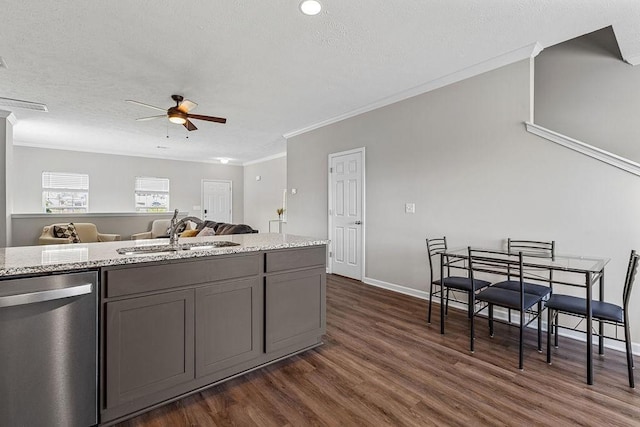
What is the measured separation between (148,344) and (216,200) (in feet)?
27.5

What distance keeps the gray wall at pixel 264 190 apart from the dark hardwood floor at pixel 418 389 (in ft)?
18.5

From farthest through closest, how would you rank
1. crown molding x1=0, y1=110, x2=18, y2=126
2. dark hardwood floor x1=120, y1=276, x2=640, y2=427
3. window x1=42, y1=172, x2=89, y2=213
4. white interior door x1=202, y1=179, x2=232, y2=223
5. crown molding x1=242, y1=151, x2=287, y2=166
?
white interior door x1=202, y1=179, x2=232, y2=223 → crown molding x1=242, y1=151, x2=287, y2=166 → window x1=42, y1=172, x2=89, y2=213 → crown molding x1=0, y1=110, x2=18, y2=126 → dark hardwood floor x1=120, y1=276, x2=640, y2=427

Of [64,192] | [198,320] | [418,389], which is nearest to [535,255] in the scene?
[418,389]

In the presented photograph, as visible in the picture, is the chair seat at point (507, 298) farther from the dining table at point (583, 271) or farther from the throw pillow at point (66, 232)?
the throw pillow at point (66, 232)

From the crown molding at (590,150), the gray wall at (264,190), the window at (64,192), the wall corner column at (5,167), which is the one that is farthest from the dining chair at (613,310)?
the window at (64,192)

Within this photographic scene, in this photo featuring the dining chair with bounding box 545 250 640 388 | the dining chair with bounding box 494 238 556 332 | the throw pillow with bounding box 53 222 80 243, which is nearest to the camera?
the dining chair with bounding box 545 250 640 388

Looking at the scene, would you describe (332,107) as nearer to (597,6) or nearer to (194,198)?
(597,6)

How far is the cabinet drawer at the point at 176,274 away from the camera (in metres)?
1.61

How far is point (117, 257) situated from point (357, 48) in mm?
2629

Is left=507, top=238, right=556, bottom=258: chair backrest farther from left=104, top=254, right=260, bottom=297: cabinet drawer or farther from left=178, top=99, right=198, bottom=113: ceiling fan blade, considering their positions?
left=178, top=99, right=198, bottom=113: ceiling fan blade

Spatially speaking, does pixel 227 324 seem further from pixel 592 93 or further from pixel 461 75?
pixel 592 93

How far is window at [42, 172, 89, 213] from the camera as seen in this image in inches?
281

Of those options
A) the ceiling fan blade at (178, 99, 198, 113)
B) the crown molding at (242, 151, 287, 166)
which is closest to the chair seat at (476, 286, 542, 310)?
the ceiling fan blade at (178, 99, 198, 113)

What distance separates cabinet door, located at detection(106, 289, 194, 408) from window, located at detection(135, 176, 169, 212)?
7712 millimetres
